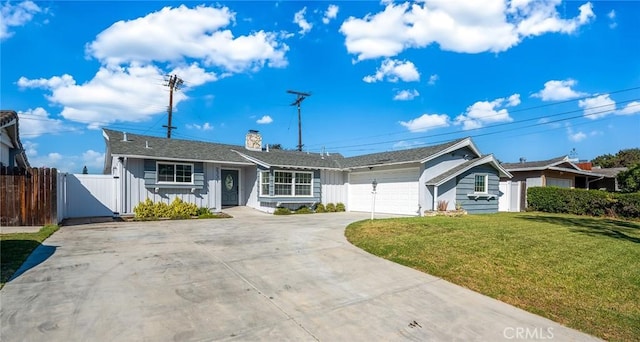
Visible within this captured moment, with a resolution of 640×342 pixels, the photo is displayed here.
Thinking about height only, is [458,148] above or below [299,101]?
below

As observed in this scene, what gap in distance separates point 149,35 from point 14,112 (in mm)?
6227

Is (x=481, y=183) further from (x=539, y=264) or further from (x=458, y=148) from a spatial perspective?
(x=539, y=264)

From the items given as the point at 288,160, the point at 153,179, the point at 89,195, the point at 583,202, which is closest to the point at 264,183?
the point at 288,160

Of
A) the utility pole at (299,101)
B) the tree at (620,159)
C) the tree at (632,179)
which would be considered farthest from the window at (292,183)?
the tree at (620,159)

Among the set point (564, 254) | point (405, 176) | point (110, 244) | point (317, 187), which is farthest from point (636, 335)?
point (317, 187)

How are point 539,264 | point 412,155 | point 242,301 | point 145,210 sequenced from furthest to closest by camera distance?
point 412,155
point 145,210
point 539,264
point 242,301

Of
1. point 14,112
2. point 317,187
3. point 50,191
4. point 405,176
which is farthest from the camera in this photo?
point 317,187

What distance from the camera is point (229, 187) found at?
18.8 meters

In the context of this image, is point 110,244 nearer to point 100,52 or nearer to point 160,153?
point 160,153

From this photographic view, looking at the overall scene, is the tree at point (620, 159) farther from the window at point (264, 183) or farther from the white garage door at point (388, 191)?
the window at point (264, 183)

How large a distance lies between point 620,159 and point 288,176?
5365 centimetres

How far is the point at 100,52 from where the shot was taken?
48.7ft

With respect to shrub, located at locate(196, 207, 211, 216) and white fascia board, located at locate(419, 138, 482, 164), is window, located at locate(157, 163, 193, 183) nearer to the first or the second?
shrub, located at locate(196, 207, 211, 216)

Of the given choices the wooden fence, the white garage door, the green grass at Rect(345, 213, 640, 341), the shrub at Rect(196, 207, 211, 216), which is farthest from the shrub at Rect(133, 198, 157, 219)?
the white garage door
